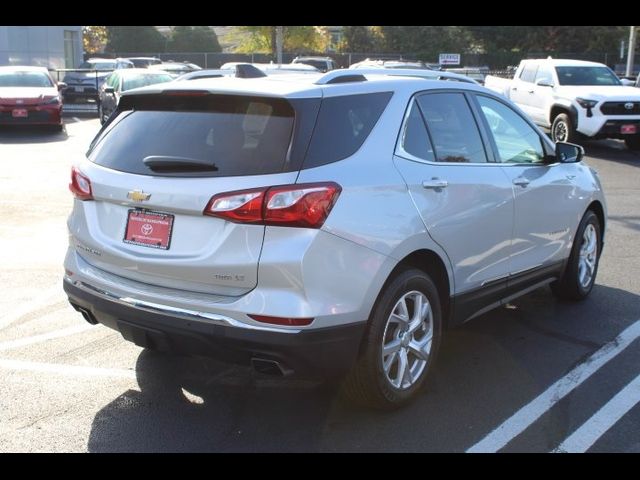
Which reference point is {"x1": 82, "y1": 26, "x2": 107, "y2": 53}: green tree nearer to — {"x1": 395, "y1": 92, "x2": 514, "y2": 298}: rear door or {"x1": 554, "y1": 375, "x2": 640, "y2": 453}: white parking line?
{"x1": 395, "y1": 92, "x2": 514, "y2": 298}: rear door

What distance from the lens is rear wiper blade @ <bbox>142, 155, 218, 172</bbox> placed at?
3.65 meters

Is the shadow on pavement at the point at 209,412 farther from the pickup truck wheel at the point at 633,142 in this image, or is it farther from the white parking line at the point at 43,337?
the pickup truck wheel at the point at 633,142

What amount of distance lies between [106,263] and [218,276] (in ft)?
2.52

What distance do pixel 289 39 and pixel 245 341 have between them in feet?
190

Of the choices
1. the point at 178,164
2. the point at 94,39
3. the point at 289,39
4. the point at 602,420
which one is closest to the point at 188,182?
the point at 178,164

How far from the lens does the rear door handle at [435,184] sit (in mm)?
4121

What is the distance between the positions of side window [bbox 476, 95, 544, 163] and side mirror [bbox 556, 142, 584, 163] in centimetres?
17

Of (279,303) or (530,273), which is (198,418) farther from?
(530,273)

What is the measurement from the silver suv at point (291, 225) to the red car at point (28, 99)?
1464 cm

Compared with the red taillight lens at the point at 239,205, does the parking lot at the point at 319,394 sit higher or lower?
lower

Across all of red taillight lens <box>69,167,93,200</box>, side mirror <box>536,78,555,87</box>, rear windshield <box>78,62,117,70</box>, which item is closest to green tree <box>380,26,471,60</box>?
rear windshield <box>78,62,117,70</box>

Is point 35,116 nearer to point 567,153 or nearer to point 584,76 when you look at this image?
point 584,76

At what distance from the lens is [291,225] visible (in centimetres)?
346

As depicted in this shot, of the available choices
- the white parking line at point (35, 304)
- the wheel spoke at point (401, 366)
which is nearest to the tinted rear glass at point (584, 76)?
the white parking line at point (35, 304)
